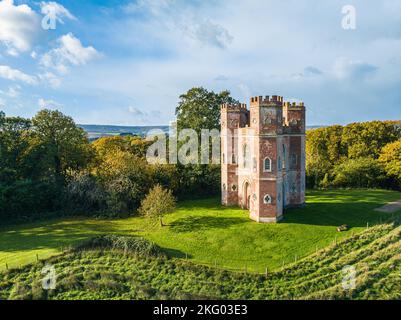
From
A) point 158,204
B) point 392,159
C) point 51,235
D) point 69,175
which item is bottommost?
point 51,235

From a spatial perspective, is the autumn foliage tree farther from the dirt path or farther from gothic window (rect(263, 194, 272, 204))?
gothic window (rect(263, 194, 272, 204))

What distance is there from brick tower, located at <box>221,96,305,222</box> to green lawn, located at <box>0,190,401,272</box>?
5.28ft

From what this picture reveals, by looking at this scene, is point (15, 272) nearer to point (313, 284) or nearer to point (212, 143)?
point (313, 284)

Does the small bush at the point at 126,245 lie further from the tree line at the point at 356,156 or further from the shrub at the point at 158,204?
the tree line at the point at 356,156

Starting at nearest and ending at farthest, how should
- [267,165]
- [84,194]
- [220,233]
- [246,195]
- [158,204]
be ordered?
[220,233]
[267,165]
[158,204]
[246,195]
[84,194]

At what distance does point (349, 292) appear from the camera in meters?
18.3

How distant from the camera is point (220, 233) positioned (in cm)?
2625

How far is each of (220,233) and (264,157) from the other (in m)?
7.33

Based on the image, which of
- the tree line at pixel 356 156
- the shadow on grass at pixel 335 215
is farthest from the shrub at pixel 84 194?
the tree line at pixel 356 156

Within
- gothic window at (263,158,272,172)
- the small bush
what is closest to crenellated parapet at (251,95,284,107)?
gothic window at (263,158,272,172)

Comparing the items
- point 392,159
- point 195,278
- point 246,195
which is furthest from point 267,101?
point 392,159

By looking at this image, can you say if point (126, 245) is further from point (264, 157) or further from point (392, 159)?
point (392, 159)

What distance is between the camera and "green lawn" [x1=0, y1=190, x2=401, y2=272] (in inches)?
901
